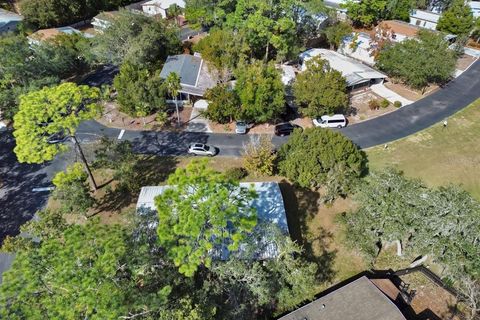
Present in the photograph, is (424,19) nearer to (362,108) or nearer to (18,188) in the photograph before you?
(362,108)

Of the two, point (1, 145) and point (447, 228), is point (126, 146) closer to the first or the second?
point (1, 145)

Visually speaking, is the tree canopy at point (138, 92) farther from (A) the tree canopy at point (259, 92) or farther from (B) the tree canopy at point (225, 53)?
(A) the tree canopy at point (259, 92)

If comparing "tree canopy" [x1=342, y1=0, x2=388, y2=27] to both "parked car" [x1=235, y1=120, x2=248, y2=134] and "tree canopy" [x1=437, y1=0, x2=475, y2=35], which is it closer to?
"tree canopy" [x1=437, y1=0, x2=475, y2=35]

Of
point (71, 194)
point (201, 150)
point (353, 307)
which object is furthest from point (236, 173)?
point (353, 307)

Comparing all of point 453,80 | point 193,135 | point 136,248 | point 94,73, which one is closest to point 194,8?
point 94,73

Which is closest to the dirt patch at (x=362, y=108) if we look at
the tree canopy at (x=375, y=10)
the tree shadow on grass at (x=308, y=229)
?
the tree shadow on grass at (x=308, y=229)
